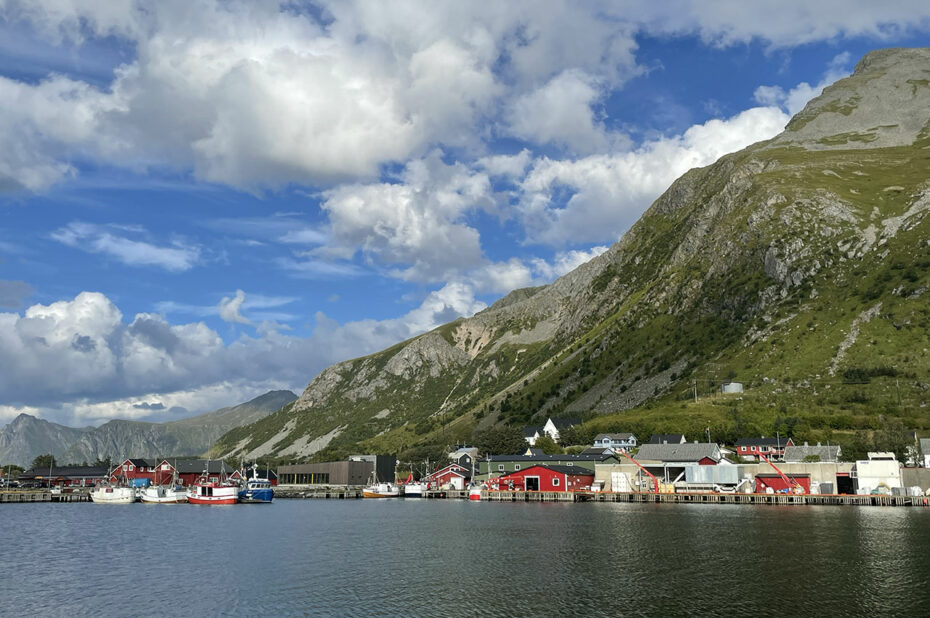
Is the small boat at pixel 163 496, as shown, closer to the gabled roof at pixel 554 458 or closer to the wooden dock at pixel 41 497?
the wooden dock at pixel 41 497

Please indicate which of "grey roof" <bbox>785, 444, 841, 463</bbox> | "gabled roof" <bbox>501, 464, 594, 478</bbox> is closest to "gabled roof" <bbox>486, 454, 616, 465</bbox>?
"gabled roof" <bbox>501, 464, 594, 478</bbox>

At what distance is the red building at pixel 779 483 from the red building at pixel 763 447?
1646 centimetres

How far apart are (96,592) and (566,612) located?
109 ft

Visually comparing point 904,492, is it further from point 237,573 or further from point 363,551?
point 237,573

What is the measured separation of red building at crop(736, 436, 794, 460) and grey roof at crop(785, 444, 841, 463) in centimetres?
287

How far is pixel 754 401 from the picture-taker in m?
187

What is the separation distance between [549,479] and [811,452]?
180ft

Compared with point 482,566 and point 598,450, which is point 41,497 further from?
point 482,566

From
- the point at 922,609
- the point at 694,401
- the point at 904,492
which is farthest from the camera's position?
the point at 694,401

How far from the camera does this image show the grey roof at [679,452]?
152500 mm

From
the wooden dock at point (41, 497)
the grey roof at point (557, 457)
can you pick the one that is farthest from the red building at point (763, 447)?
the wooden dock at point (41, 497)

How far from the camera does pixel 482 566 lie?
61.6 meters

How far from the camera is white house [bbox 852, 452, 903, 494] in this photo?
440ft

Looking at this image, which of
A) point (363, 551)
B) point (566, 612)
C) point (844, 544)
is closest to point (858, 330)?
point (844, 544)
